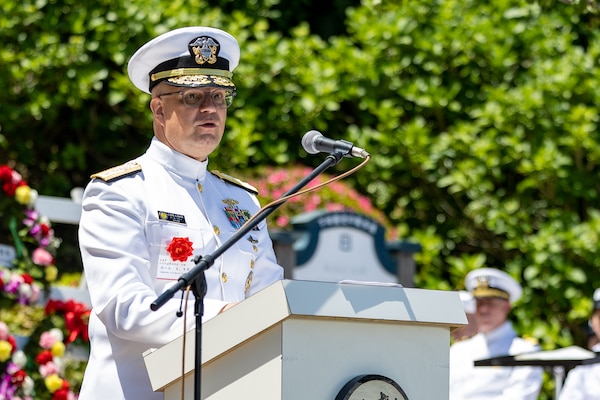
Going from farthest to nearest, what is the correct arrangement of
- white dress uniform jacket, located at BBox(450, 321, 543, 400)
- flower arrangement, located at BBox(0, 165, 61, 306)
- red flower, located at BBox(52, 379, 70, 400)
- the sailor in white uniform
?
1. white dress uniform jacket, located at BBox(450, 321, 543, 400)
2. the sailor in white uniform
3. flower arrangement, located at BBox(0, 165, 61, 306)
4. red flower, located at BBox(52, 379, 70, 400)

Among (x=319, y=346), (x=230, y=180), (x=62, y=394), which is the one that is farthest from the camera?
(x=62, y=394)

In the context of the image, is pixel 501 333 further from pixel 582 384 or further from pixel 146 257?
pixel 146 257

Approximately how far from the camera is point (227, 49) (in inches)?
135

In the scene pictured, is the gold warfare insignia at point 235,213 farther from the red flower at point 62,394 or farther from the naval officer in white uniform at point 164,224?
the red flower at point 62,394

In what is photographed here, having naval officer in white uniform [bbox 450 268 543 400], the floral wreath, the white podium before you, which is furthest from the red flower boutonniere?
naval officer in white uniform [bbox 450 268 543 400]

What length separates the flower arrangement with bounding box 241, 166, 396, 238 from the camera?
834 cm

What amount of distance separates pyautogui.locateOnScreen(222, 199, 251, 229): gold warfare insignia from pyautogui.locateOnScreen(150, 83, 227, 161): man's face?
202mm

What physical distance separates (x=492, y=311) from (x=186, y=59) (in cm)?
530

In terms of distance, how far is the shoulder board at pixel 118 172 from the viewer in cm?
315

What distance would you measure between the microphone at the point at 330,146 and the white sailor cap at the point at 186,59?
42 centimetres

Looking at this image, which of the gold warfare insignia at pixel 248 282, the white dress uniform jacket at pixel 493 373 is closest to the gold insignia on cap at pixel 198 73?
the gold warfare insignia at pixel 248 282

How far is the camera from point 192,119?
3289 millimetres

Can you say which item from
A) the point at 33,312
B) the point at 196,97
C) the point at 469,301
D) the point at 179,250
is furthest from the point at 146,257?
the point at 469,301

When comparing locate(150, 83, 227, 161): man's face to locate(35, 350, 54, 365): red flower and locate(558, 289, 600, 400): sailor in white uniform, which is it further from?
locate(558, 289, 600, 400): sailor in white uniform
